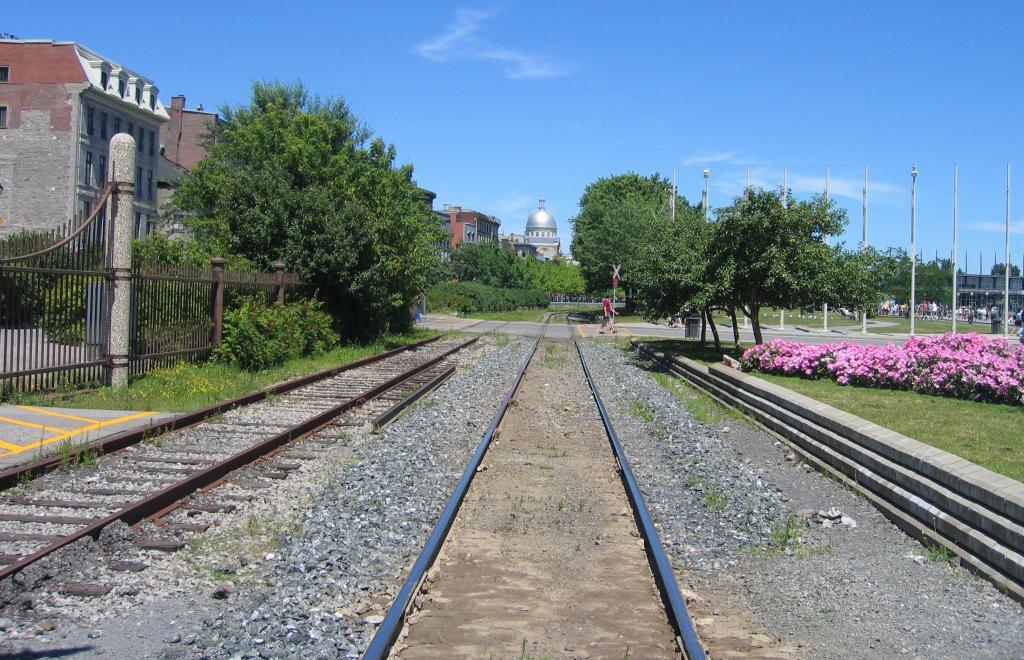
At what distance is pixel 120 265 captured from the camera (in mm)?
15500

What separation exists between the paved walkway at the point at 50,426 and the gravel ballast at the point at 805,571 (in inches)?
247

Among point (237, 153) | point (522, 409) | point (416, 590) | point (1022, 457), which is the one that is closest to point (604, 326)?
point (237, 153)

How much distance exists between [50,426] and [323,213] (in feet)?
53.3

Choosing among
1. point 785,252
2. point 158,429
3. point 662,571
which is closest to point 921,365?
point 785,252

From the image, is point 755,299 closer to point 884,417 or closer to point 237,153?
point 884,417

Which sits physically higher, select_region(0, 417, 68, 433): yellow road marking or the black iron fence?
the black iron fence

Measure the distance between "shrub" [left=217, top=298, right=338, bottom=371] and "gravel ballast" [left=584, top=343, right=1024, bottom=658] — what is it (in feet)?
36.9

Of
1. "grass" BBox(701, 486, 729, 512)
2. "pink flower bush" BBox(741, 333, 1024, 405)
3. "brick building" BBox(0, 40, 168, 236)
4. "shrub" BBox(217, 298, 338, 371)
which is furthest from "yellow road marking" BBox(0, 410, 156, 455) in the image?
"brick building" BBox(0, 40, 168, 236)

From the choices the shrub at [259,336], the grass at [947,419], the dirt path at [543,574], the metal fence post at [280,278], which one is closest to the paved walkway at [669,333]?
the metal fence post at [280,278]

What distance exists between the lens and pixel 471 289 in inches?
3066

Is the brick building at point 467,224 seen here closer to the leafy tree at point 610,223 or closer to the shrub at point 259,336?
the leafy tree at point 610,223

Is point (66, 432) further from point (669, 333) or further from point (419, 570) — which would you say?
point (669, 333)

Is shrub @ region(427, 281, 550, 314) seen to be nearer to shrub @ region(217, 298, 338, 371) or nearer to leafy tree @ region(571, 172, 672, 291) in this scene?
leafy tree @ region(571, 172, 672, 291)

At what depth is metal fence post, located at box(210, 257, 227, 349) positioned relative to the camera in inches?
774
